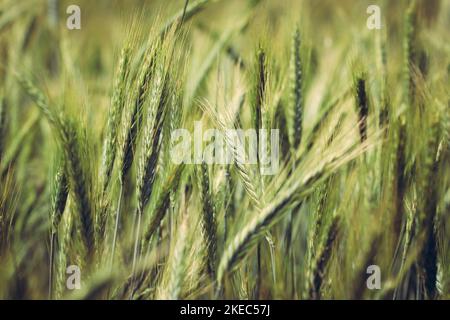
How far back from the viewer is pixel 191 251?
927mm

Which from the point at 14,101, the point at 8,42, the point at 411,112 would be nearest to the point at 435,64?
the point at 411,112

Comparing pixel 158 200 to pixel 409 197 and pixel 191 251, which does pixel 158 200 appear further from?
pixel 409 197

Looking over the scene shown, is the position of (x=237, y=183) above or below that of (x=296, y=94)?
below

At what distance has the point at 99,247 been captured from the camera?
3.08ft

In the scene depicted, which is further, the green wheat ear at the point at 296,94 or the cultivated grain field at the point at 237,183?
the green wheat ear at the point at 296,94

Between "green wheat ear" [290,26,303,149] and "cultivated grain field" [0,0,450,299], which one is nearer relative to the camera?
"cultivated grain field" [0,0,450,299]

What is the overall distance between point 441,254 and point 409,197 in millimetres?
114

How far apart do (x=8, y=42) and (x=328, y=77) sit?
96 cm

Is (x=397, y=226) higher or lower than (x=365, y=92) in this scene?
lower
